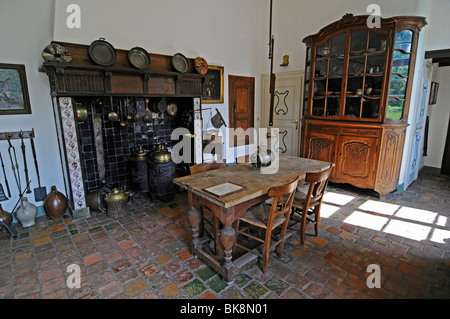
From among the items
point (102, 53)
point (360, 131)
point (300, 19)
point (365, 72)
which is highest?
point (300, 19)

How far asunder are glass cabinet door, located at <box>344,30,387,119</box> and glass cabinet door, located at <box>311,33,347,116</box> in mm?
140

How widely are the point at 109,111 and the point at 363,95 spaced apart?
3677 mm

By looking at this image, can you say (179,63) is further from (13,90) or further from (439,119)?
(439,119)

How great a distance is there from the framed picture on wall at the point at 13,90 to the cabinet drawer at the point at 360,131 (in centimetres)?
426

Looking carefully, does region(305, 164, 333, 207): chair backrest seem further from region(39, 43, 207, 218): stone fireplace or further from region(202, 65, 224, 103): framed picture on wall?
region(202, 65, 224, 103): framed picture on wall

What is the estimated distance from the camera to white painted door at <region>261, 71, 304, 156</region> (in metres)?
4.99

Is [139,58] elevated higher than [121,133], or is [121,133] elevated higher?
[139,58]

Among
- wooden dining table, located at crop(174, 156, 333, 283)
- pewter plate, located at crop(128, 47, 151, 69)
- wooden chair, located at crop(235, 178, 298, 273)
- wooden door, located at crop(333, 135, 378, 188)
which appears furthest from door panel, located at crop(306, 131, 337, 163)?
pewter plate, located at crop(128, 47, 151, 69)

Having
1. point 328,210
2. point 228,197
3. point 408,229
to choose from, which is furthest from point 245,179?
point 408,229

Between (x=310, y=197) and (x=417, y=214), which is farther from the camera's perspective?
(x=417, y=214)

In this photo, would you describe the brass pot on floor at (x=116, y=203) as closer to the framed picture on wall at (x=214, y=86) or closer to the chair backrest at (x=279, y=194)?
the chair backrest at (x=279, y=194)

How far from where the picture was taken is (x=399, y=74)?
11.1 ft
